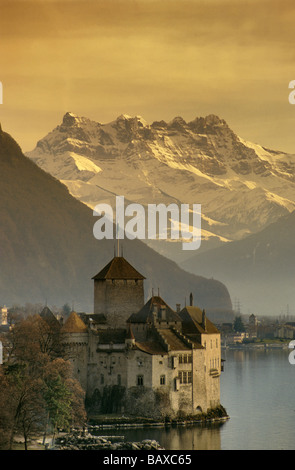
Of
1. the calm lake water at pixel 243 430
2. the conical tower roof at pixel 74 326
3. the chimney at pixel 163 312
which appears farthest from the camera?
the chimney at pixel 163 312

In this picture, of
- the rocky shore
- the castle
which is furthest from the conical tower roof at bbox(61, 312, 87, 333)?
the rocky shore

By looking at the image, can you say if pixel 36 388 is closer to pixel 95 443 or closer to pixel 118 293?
pixel 95 443

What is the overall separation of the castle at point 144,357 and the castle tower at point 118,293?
115mm

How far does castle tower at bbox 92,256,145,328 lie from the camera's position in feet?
480

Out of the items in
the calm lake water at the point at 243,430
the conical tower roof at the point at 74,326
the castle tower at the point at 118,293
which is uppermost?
the castle tower at the point at 118,293

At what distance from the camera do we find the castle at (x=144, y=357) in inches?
5143

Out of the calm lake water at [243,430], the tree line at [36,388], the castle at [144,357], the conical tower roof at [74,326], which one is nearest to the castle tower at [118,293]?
the castle at [144,357]

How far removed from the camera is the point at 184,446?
119m

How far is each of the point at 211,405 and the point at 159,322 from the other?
35.4 feet

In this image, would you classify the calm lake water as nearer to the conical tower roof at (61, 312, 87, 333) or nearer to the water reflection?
the water reflection

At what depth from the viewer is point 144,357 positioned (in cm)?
13062

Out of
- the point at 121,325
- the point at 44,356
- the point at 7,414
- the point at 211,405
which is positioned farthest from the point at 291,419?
the point at 7,414

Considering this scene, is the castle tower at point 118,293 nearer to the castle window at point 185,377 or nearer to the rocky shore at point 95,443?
the castle window at point 185,377

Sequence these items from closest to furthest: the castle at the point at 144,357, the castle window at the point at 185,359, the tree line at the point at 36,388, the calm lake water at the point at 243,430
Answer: the tree line at the point at 36,388, the calm lake water at the point at 243,430, the castle at the point at 144,357, the castle window at the point at 185,359
